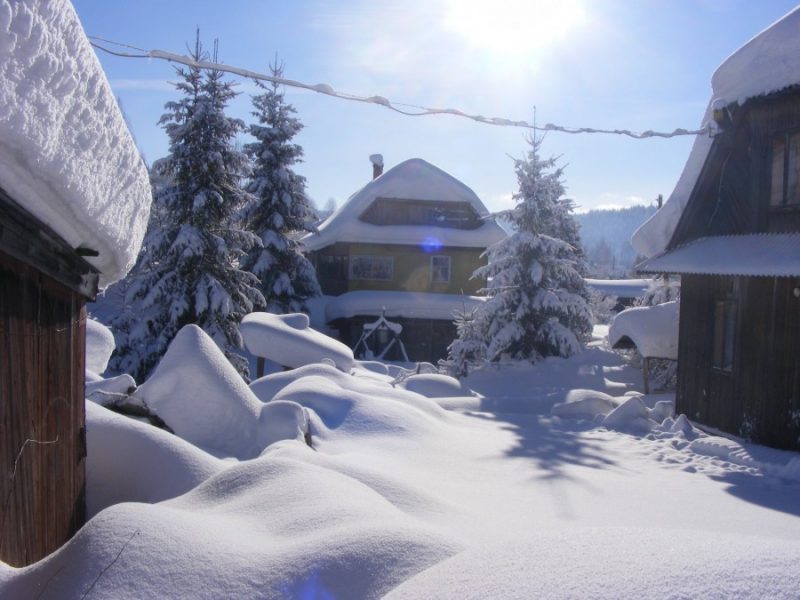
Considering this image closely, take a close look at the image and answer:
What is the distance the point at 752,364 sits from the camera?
10031mm

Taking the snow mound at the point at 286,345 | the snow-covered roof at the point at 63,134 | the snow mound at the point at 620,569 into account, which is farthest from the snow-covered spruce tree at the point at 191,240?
the snow mound at the point at 620,569

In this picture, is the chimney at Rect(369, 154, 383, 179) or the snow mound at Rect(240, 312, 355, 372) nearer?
the snow mound at Rect(240, 312, 355, 372)

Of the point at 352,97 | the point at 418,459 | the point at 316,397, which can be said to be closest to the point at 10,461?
the point at 352,97

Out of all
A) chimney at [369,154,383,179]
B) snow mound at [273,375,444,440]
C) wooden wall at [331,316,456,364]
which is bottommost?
wooden wall at [331,316,456,364]

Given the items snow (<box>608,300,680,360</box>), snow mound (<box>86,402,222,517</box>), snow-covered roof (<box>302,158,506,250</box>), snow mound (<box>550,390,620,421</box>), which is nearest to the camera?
snow mound (<box>86,402,222,517</box>)

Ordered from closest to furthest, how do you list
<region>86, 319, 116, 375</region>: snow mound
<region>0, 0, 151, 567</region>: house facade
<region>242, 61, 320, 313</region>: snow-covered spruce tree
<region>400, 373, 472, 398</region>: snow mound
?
<region>0, 0, 151, 567</region>: house facade, <region>86, 319, 116, 375</region>: snow mound, <region>400, 373, 472, 398</region>: snow mound, <region>242, 61, 320, 313</region>: snow-covered spruce tree

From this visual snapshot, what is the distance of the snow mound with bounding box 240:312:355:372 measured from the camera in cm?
1288

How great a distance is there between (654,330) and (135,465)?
1332 centimetres

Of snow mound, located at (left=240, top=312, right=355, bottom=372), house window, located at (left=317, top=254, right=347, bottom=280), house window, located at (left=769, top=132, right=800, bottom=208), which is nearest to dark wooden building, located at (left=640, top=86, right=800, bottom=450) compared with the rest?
house window, located at (left=769, top=132, right=800, bottom=208)

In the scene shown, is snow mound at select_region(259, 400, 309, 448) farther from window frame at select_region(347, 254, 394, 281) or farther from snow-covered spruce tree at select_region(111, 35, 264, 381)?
window frame at select_region(347, 254, 394, 281)

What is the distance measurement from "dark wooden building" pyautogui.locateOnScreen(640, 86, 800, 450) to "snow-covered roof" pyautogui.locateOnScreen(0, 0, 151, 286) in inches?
335

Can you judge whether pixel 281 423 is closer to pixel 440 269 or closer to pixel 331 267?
pixel 440 269

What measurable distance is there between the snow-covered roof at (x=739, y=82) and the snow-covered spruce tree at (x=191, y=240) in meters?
11.0

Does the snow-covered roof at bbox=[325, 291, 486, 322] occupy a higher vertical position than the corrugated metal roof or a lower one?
lower
